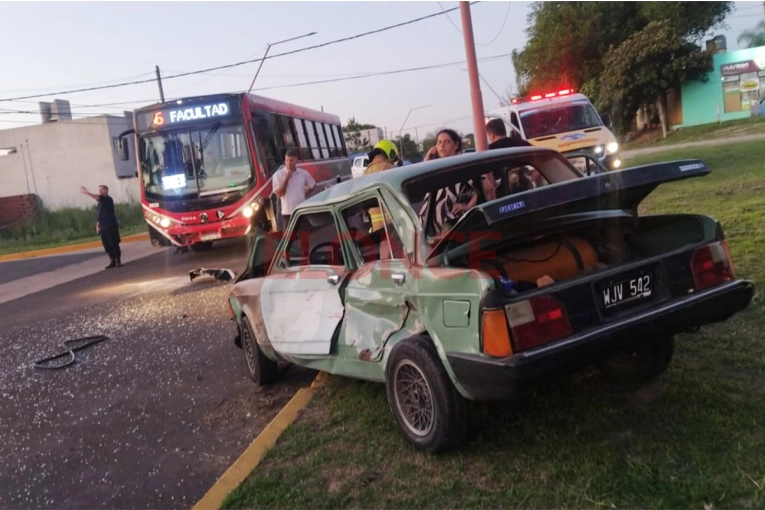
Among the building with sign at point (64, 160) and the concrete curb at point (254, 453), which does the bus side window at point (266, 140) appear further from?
the building with sign at point (64, 160)

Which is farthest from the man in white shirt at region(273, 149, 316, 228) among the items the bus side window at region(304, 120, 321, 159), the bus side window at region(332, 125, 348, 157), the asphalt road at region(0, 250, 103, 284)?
the bus side window at region(332, 125, 348, 157)

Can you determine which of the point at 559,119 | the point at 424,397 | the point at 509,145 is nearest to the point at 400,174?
the point at 424,397

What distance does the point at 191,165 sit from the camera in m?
14.4

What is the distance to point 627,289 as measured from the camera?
12.8 ft

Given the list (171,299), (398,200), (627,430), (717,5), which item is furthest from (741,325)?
(717,5)

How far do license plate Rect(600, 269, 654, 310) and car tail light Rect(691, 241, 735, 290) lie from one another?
0.30 meters

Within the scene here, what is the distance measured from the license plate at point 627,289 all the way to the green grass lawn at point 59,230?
23.2 m

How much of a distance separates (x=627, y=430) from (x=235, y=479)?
219cm

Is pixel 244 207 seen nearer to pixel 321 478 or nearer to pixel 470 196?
pixel 470 196

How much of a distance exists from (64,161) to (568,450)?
4674cm

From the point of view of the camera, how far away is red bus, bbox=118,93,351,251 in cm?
1422

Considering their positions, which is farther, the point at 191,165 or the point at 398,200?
the point at 191,165

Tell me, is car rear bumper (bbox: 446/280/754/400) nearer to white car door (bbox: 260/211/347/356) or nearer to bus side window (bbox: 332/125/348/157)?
white car door (bbox: 260/211/347/356)

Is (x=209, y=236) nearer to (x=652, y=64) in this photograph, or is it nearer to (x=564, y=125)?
(x=564, y=125)
